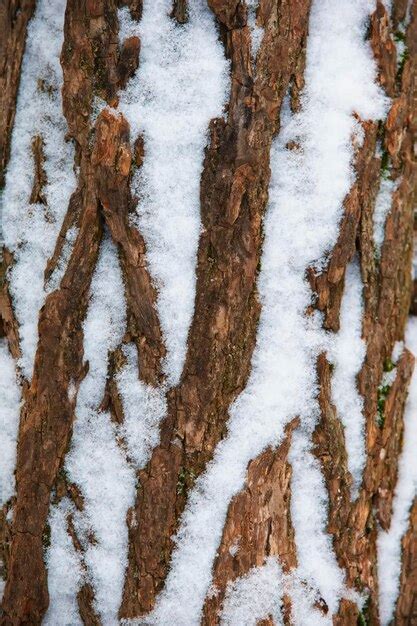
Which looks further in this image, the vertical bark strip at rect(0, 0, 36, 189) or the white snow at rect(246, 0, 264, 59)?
the vertical bark strip at rect(0, 0, 36, 189)

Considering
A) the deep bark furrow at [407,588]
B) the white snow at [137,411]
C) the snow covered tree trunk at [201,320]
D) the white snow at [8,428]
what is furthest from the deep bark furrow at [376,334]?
the white snow at [8,428]

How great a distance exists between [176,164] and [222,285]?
50 cm

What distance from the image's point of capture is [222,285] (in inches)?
89.9

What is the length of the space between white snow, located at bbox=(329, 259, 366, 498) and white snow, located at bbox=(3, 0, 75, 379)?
122cm

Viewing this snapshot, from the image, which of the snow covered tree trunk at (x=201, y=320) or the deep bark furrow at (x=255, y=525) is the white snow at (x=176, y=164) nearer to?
the snow covered tree trunk at (x=201, y=320)

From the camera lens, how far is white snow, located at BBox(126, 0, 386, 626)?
7.59 feet

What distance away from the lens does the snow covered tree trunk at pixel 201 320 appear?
7.52 ft

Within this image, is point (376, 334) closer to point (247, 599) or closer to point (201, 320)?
point (201, 320)

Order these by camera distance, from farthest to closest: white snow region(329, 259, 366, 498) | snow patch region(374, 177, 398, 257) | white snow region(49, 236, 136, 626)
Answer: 1. snow patch region(374, 177, 398, 257)
2. white snow region(329, 259, 366, 498)
3. white snow region(49, 236, 136, 626)

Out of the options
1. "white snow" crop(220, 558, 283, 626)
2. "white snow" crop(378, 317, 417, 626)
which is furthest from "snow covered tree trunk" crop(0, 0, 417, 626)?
"white snow" crop(378, 317, 417, 626)

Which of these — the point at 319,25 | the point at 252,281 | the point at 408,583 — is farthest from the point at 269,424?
the point at 319,25

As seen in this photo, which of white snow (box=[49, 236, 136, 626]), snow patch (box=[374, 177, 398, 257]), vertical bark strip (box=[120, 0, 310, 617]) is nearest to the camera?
vertical bark strip (box=[120, 0, 310, 617])

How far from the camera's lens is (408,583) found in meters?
2.66

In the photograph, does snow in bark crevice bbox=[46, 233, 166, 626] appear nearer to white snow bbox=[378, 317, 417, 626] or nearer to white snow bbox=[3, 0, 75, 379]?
white snow bbox=[3, 0, 75, 379]
